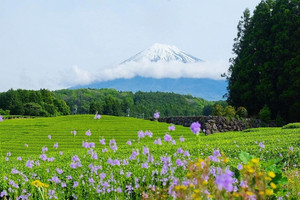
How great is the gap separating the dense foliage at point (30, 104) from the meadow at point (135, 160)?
1845 inches

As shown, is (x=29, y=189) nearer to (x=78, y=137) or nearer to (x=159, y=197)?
(x=159, y=197)

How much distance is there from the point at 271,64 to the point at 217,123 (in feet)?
32.5

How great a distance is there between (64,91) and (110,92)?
20496 millimetres

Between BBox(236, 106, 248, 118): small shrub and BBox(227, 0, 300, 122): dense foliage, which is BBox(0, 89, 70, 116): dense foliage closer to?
BBox(227, 0, 300, 122): dense foliage

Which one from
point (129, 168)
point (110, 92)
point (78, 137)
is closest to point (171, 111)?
point (110, 92)

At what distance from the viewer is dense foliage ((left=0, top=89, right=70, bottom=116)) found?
70625mm

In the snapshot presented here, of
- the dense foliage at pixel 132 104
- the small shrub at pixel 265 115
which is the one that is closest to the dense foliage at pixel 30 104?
the dense foliage at pixel 132 104

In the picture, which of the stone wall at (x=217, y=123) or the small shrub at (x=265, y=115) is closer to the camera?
the stone wall at (x=217, y=123)

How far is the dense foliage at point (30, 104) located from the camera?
232 ft

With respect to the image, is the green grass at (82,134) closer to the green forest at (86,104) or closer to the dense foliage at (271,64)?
the dense foliage at (271,64)

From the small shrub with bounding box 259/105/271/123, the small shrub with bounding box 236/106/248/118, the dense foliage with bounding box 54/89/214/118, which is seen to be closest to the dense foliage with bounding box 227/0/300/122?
the small shrub with bounding box 259/105/271/123

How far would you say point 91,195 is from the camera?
16.6 ft

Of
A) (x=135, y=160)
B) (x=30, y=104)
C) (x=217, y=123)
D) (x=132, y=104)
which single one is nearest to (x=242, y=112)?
(x=217, y=123)

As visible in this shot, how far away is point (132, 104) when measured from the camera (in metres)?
99.5
